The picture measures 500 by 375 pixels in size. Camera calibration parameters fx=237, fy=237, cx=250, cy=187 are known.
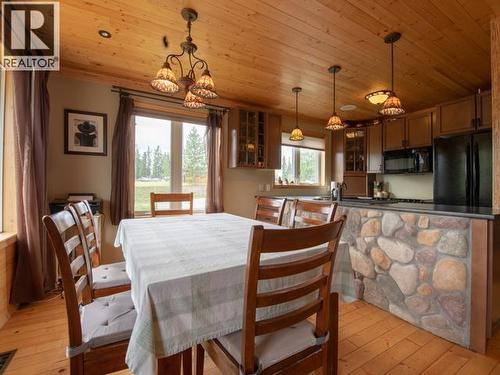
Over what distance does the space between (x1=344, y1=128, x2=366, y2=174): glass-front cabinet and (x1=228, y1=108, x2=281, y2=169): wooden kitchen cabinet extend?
5.68ft

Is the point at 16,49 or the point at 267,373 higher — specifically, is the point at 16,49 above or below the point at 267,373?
above

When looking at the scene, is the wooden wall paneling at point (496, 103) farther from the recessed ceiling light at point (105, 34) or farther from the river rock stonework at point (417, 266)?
the recessed ceiling light at point (105, 34)

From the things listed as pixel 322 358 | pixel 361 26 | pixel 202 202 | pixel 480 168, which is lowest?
pixel 322 358

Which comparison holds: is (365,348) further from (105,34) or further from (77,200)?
(105,34)

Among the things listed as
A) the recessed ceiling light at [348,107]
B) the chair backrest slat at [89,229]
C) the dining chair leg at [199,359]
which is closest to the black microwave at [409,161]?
the recessed ceiling light at [348,107]

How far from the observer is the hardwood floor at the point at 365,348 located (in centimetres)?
148

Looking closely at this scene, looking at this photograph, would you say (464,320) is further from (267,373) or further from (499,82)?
(499,82)

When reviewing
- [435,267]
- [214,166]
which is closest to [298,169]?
[214,166]

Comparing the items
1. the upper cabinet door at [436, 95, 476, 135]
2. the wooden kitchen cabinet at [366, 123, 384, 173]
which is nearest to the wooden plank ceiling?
the upper cabinet door at [436, 95, 476, 135]

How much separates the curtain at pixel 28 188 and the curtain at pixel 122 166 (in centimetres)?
73

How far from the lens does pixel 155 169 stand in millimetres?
3330

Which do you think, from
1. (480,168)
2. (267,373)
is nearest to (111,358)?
(267,373)

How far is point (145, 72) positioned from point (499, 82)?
342cm

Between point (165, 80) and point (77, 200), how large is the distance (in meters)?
1.89
